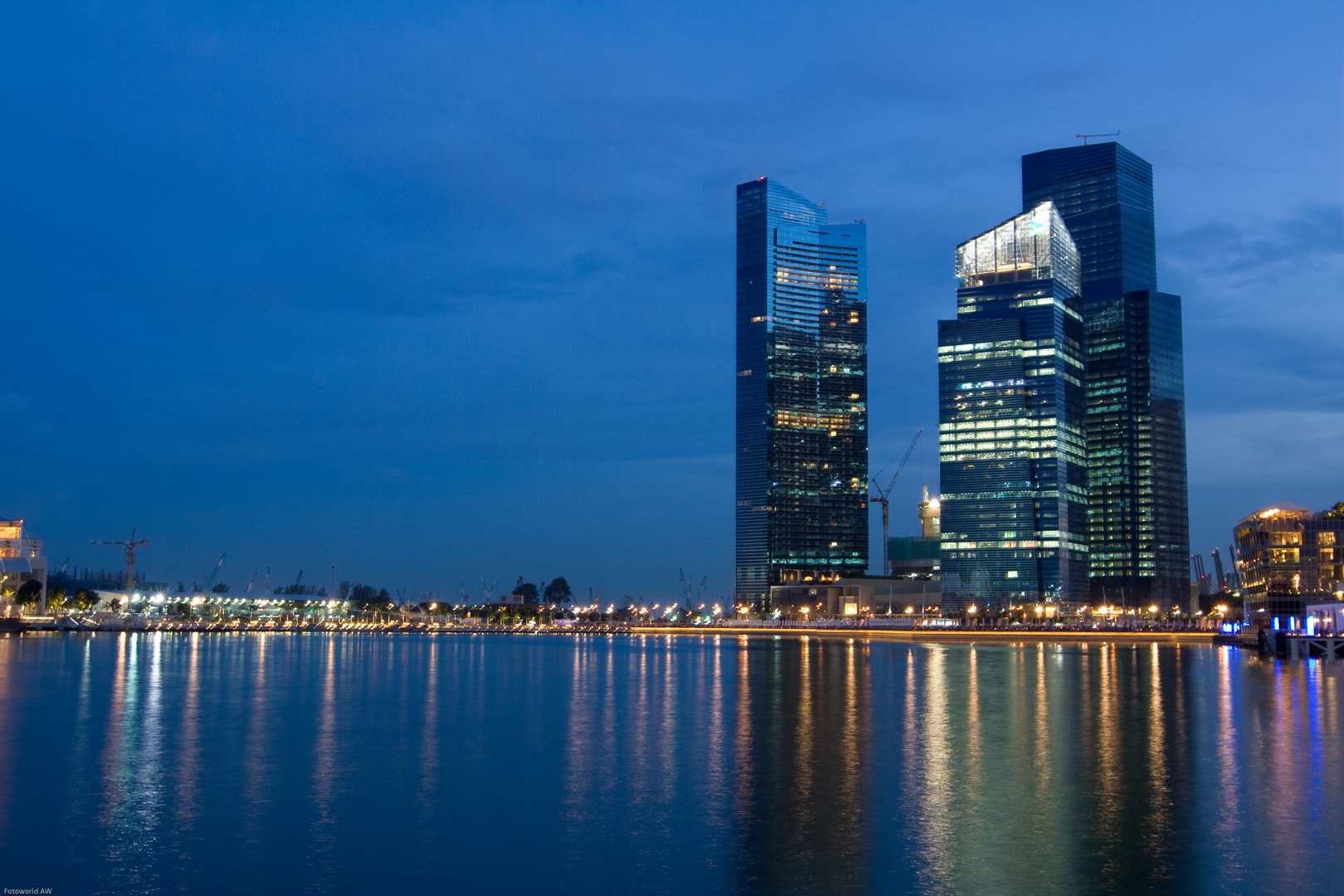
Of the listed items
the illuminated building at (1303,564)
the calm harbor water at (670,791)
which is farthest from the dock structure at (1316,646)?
the calm harbor water at (670,791)

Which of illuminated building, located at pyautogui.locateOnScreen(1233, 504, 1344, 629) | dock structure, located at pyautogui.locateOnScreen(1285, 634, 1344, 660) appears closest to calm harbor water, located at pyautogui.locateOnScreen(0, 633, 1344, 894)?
dock structure, located at pyautogui.locateOnScreen(1285, 634, 1344, 660)

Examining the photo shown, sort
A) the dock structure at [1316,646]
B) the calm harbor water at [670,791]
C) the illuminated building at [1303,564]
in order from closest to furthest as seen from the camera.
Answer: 1. the calm harbor water at [670,791]
2. the dock structure at [1316,646]
3. the illuminated building at [1303,564]

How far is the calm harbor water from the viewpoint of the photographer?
3102cm

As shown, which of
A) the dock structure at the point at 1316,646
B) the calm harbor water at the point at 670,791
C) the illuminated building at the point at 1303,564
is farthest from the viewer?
the illuminated building at the point at 1303,564

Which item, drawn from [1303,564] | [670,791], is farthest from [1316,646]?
[670,791]

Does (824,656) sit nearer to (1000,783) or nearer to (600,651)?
(600,651)

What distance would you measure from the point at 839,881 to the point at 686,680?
7597 centimetres

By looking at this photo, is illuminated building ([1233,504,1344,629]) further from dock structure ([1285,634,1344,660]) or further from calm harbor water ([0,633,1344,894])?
calm harbor water ([0,633,1344,894])

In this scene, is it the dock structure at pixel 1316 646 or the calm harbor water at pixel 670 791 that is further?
the dock structure at pixel 1316 646

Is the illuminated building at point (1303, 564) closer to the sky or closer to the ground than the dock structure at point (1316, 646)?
closer to the sky

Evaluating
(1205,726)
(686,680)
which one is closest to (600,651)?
(686,680)

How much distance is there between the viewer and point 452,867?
104 feet

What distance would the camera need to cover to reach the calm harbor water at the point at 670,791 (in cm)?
3102

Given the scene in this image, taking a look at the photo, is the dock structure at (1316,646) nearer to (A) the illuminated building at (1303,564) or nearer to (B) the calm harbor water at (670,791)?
(A) the illuminated building at (1303,564)
